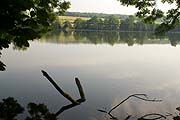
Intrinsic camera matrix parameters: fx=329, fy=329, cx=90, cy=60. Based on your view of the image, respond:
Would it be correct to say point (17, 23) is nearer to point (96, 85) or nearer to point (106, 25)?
point (96, 85)

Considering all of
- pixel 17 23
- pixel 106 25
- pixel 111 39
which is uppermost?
pixel 17 23

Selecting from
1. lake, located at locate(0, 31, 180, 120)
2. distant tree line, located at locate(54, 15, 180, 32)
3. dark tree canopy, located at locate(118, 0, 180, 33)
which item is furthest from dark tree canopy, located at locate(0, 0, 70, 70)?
distant tree line, located at locate(54, 15, 180, 32)

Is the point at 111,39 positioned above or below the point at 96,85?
below

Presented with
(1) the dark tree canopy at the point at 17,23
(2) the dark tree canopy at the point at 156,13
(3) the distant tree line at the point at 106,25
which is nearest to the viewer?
(1) the dark tree canopy at the point at 17,23

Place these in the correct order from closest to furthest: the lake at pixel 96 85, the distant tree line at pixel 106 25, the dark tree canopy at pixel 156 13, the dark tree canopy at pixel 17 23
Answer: the dark tree canopy at pixel 17 23, the dark tree canopy at pixel 156 13, the lake at pixel 96 85, the distant tree line at pixel 106 25

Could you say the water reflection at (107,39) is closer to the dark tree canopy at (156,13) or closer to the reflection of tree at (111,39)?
the reflection of tree at (111,39)

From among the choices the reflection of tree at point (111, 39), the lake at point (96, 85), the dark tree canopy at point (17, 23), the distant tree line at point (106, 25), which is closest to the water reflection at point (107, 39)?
the reflection of tree at point (111, 39)

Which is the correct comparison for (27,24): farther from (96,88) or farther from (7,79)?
(7,79)

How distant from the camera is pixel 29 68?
3444 centimetres

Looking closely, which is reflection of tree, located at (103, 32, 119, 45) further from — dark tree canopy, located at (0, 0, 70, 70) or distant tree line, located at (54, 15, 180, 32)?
dark tree canopy, located at (0, 0, 70, 70)

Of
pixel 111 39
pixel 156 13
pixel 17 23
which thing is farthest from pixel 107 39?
pixel 17 23

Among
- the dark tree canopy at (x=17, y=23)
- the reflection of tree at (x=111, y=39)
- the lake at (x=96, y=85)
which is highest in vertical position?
the dark tree canopy at (x=17, y=23)

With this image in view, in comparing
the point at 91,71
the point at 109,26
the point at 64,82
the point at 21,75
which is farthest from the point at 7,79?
the point at 109,26

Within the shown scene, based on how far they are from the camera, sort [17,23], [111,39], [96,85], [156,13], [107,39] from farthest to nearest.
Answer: [111,39]
[107,39]
[96,85]
[156,13]
[17,23]
